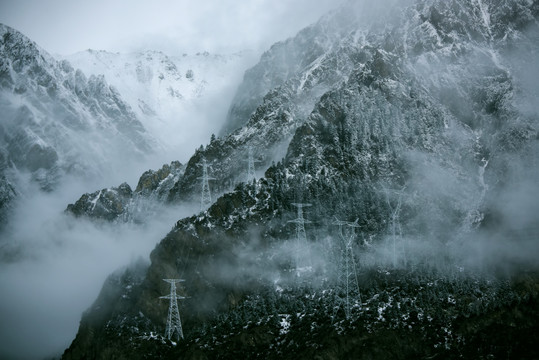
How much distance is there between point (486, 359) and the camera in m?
184

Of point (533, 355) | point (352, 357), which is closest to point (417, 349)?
point (352, 357)

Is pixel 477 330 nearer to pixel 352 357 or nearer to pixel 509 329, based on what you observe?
pixel 509 329

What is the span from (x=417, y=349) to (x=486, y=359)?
24204 mm

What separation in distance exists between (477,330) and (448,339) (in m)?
11.7

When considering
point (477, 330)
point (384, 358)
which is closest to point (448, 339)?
point (477, 330)

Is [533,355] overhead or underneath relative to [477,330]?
underneath

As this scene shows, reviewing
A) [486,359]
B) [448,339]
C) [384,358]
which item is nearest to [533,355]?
[486,359]

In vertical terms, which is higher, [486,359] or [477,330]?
[477,330]

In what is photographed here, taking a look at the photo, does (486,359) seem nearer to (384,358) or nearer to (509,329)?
(509,329)

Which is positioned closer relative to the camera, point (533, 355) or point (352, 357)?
point (533, 355)

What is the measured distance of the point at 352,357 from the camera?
656ft

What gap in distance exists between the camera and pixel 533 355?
183000 millimetres

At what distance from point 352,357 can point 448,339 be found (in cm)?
3617

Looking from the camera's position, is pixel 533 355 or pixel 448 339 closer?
pixel 533 355
